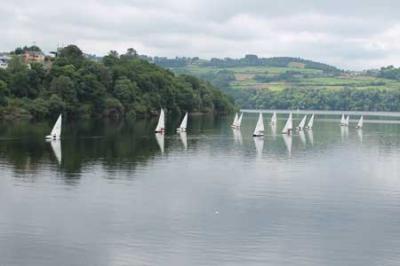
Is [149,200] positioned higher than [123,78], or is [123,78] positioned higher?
[123,78]

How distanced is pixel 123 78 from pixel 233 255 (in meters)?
139

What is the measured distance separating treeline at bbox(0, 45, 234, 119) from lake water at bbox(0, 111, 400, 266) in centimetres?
6091

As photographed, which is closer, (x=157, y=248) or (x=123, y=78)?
(x=157, y=248)

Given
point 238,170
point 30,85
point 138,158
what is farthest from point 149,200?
point 30,85

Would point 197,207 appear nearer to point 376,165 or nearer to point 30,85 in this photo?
point 376,165

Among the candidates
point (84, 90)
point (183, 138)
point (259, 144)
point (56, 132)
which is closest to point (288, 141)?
point (259, 144)

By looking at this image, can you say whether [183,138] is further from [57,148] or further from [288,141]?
[57,148]

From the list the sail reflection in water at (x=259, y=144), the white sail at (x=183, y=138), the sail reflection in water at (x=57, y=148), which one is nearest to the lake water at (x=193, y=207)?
the sail reflection in water at (x=57, y=148)

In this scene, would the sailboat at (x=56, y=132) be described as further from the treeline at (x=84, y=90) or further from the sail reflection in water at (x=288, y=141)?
the treeline at (x=84, y=90)

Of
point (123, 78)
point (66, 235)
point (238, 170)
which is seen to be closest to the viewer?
point (66, 235)

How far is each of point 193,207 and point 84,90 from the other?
112169 millimetres

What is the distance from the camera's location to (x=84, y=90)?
153 m

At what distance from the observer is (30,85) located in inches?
5728

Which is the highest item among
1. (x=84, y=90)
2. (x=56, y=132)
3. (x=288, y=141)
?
(x=84, y=90)
